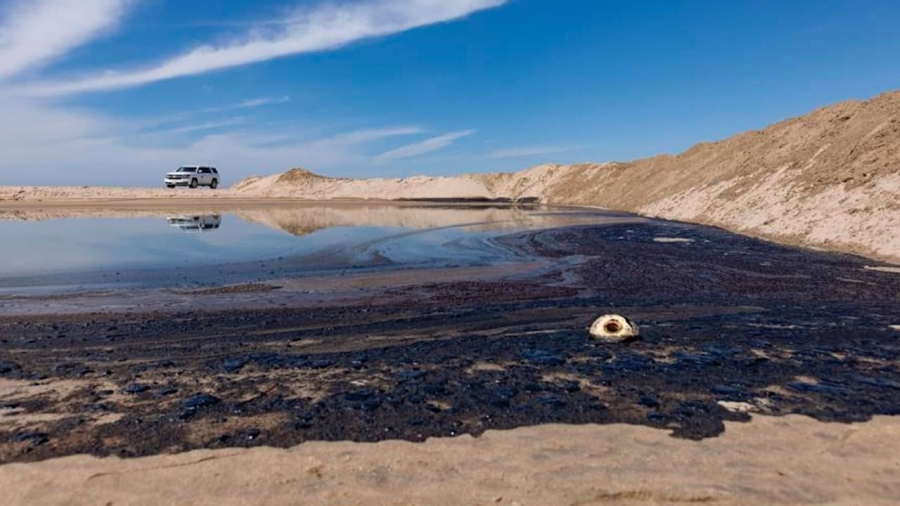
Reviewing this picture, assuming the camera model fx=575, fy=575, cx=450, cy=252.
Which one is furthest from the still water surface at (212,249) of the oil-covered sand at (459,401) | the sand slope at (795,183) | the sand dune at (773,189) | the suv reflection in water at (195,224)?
the sand dune at (773,189)

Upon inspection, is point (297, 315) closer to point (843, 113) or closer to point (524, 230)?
point (524, 230)

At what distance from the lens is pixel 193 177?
58750 millimetres

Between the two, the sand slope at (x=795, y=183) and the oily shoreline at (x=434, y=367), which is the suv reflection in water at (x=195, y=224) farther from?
the sand slope at (x=795, y=183)

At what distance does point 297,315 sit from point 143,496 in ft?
18.5

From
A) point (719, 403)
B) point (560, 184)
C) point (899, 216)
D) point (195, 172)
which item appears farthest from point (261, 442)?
point (560, 184)

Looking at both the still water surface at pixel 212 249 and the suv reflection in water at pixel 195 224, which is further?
the suv reflection in water at pixel 195 224

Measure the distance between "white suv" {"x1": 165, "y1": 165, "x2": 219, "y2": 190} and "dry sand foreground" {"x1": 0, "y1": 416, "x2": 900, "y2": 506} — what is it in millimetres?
59633

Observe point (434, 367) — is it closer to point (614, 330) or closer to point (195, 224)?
point (614, 330)

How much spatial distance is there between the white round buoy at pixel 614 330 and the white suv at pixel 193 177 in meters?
58.5

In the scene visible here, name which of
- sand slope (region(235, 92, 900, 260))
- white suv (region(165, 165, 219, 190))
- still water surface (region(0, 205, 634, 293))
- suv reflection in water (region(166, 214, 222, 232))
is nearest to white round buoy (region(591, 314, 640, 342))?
still water surface (region(0, 205, 634, 293))

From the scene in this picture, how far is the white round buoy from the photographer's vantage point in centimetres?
769

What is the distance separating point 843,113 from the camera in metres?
35.1

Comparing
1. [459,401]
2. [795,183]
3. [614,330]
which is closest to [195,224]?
[614,330]

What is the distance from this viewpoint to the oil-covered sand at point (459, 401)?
408 centimetres
